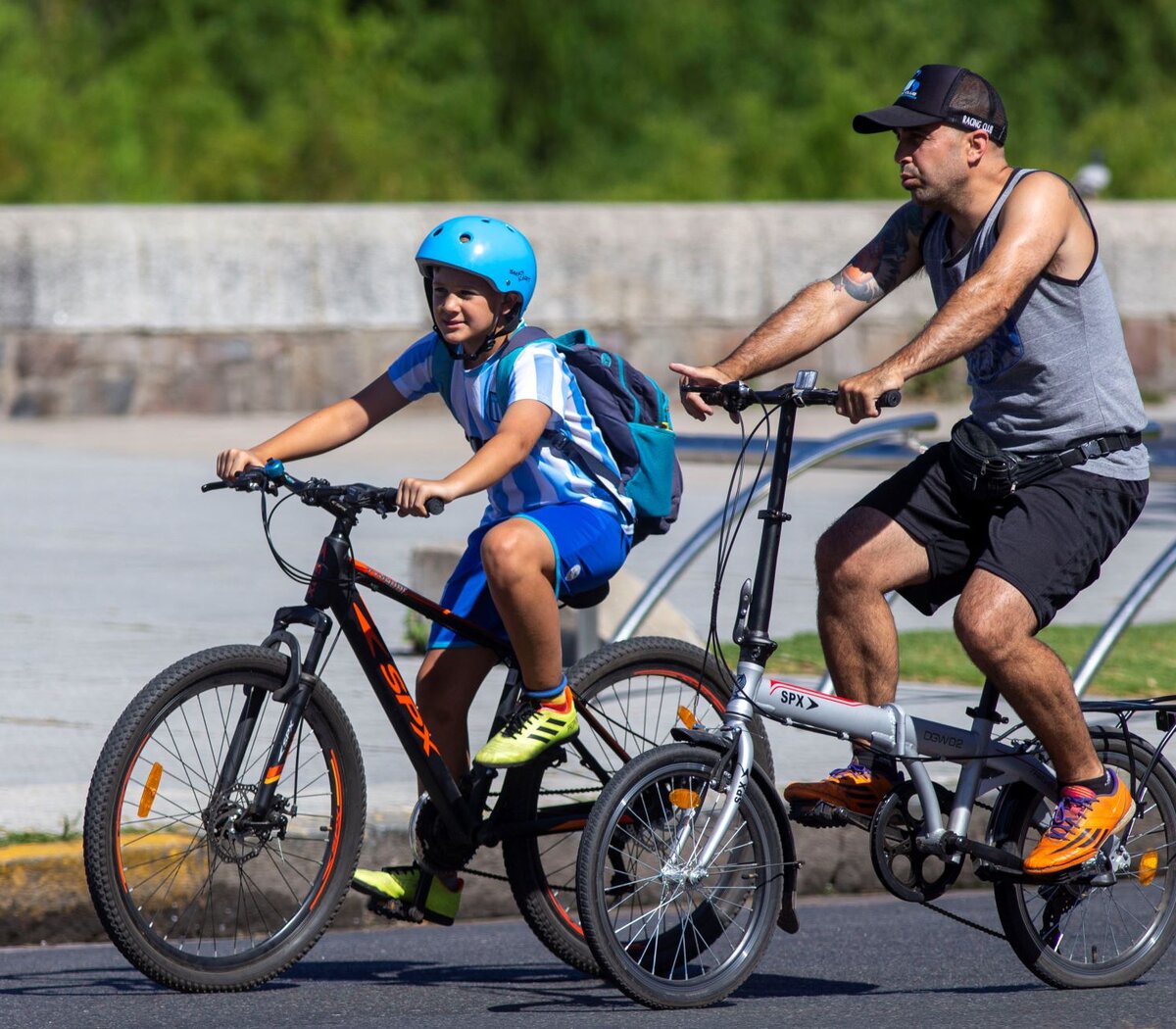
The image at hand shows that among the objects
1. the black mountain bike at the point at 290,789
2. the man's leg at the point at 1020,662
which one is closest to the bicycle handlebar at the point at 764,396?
the man's leg at the point at 1020,662

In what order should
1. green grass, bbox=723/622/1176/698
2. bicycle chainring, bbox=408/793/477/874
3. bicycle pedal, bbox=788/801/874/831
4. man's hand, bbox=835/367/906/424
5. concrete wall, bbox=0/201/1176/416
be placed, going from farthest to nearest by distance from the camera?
concrete wall, bbox=0/201/1176/416 < green grass, bbox=723/622/1176/698 < bicycle chainring, bbox=408/793/477/874 < bicycle pedal, bbox=788/801/874/831 < man's hand, bbox=835/367/906/424

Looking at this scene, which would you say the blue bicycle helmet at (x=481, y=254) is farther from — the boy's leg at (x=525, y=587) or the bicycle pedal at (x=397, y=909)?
the bicycle pedal at (x=397, y=909)

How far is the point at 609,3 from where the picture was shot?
24.9m

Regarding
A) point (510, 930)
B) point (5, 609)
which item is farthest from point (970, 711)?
point (5, 609)

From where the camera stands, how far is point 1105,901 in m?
4.90

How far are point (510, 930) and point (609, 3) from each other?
796 inches

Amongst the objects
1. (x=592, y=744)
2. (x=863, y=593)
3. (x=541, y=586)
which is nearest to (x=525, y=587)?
(x=541, y=586)

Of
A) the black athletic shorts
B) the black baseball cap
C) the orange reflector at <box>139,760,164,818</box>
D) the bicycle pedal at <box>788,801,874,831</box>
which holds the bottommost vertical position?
the bicycle pedal at <box>788,801,874,831</box>

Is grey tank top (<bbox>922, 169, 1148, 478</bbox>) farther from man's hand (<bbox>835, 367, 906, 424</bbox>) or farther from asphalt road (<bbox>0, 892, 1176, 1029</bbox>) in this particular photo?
asphalt road (<bbox>0, 892, 1176, 1029</bbox>)

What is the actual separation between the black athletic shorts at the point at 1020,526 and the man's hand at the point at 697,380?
42 cm

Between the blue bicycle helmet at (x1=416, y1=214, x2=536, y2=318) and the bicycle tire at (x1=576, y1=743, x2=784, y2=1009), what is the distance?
104cm

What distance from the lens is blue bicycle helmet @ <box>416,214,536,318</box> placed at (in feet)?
15.5

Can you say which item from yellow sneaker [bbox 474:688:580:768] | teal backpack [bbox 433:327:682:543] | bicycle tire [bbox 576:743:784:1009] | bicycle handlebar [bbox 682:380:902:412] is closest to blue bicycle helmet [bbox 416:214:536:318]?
teal backpack [bbox 433:327:682:543]

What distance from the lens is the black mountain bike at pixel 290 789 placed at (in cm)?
444
